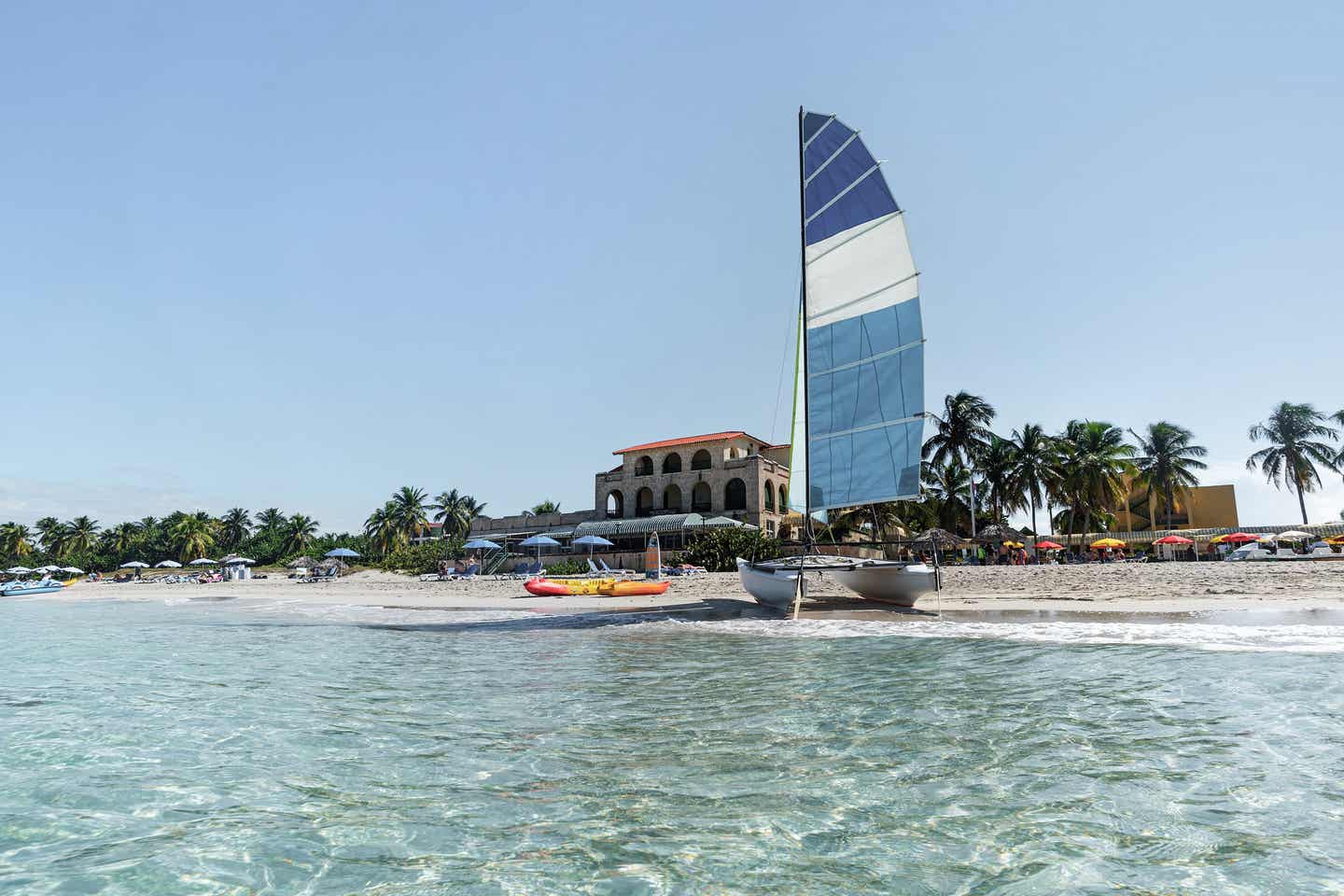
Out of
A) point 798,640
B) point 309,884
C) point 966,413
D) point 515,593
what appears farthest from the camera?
point 966,413

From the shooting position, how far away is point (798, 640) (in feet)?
44.9

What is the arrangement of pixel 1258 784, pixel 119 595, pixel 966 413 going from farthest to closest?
pixel 966 413
pixel 119 595
pixel 1258 784

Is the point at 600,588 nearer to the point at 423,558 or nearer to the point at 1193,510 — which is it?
the point at 423,558

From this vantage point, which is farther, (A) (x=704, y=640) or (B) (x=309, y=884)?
(A) (x=704, y=640)

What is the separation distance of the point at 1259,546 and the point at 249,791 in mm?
45304

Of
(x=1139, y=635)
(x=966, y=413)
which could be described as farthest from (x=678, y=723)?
(x=966, y=413)

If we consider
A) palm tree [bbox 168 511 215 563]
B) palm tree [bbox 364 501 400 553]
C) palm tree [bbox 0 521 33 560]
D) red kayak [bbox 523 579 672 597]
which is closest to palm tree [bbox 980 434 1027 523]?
red kayak [bbox 523 579 672 597]

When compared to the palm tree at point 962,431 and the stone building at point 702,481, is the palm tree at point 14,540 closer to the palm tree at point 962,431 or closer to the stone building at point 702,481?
the stone building at point 702,481

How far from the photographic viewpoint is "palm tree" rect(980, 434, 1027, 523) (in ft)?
160

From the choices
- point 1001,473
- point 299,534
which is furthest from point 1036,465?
point 299,534

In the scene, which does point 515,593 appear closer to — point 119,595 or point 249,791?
point 249,791

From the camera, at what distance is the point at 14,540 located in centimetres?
8419

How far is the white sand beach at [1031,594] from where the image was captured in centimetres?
1814

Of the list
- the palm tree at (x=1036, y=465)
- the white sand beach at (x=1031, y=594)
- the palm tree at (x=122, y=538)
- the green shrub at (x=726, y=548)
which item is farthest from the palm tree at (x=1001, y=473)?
Result: the palm tree at (x=122, y=538)
